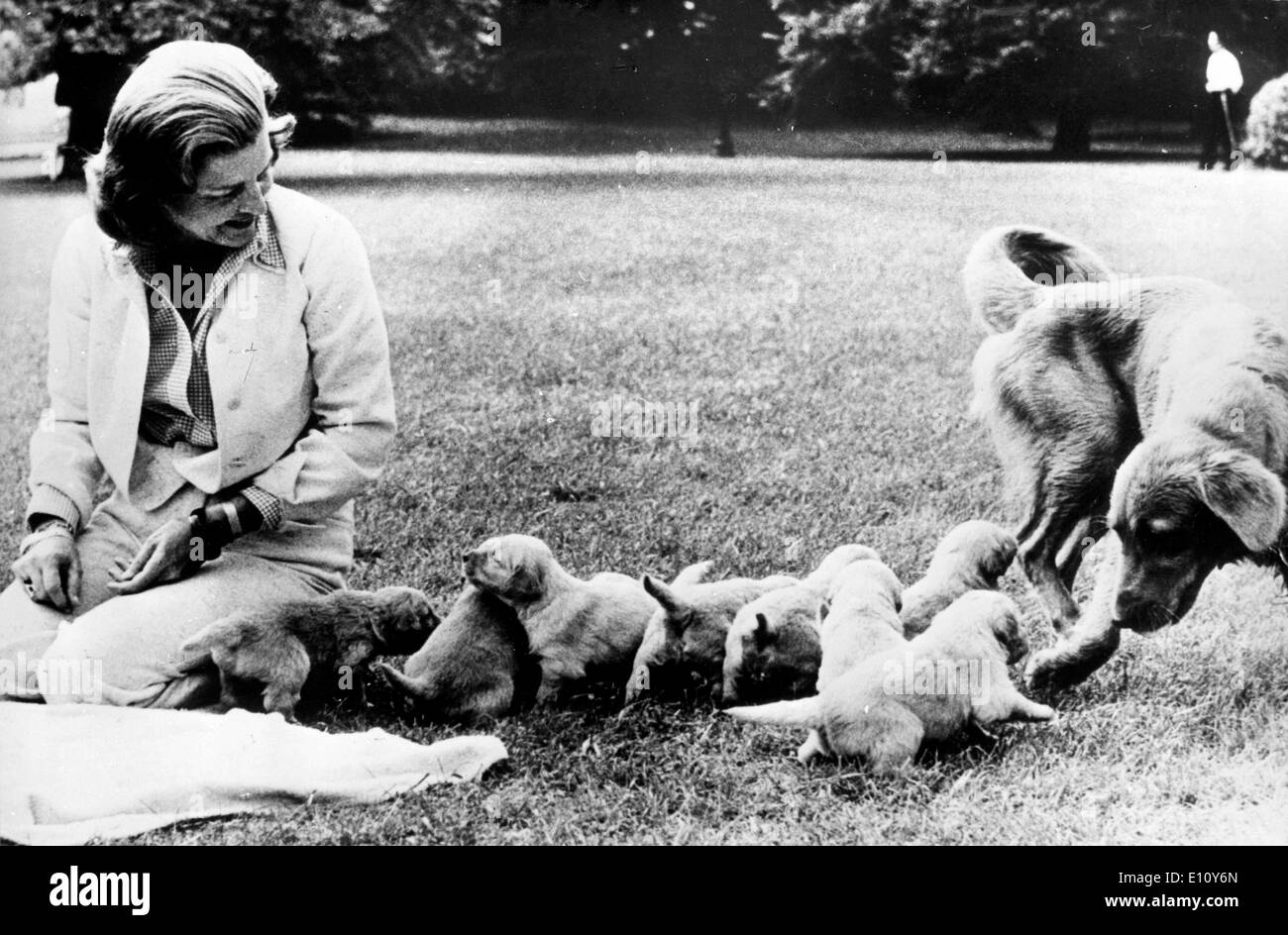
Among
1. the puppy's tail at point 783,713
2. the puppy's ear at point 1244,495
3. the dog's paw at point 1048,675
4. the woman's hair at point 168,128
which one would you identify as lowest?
the puppy's tail at point 783,713

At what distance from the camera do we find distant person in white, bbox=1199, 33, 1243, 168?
4062mm

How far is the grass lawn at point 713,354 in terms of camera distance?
3.95 meters

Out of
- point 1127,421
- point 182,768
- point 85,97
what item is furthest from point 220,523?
point 1127,421

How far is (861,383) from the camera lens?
4.28m

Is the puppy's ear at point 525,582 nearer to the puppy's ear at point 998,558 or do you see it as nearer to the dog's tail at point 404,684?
the dog's tail at point 404,684

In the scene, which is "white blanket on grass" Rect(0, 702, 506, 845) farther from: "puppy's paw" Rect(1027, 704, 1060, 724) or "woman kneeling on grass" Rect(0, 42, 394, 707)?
"puppy's paw" Rect(1027, 704, 1060, 724)

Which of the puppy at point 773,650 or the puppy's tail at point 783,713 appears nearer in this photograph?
the puppy's tail at point 783,713

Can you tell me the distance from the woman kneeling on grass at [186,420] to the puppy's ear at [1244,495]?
7.78 ft

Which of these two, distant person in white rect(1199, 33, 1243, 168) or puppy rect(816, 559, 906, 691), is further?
distant person in white rect(1199, 33, 1243, 168)

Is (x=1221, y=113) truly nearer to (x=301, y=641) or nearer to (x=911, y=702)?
(x=911, y=702)

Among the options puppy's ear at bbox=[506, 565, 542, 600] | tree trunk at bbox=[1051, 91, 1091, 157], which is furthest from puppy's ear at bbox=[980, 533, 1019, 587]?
puppy's ear at bbox=[506, 565, 542, 600]

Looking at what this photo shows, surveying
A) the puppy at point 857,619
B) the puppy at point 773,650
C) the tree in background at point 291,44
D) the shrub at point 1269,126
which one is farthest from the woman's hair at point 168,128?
the shrub at point 1269,126

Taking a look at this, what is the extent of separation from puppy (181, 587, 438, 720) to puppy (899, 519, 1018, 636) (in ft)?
4.75
